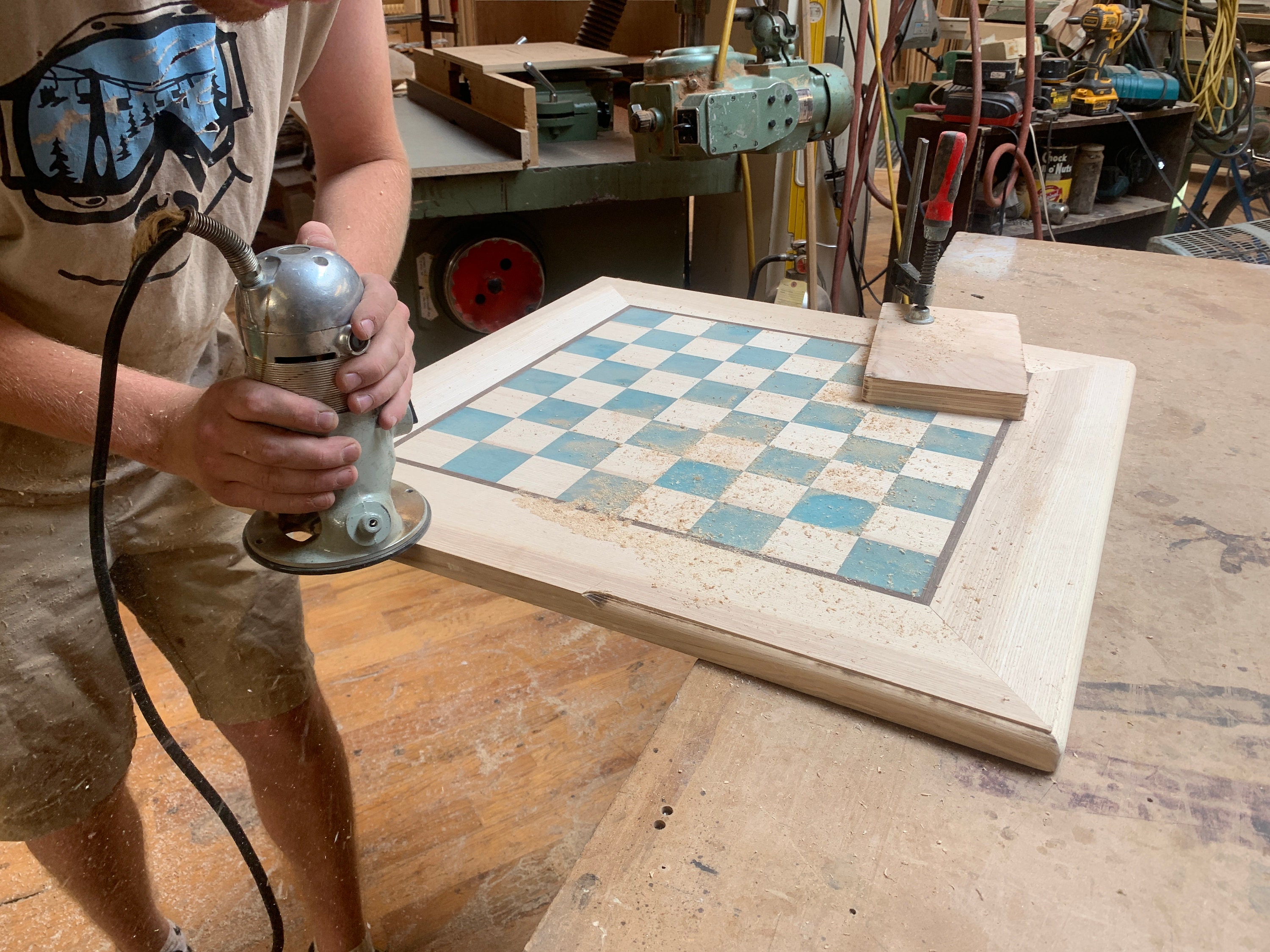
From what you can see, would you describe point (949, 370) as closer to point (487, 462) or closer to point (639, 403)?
point (639, 403)

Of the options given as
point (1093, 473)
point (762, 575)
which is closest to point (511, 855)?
point (762, 575)

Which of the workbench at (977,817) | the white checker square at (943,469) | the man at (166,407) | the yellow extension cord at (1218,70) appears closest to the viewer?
the workbench at (977,817)

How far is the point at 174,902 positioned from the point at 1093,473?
1339mm

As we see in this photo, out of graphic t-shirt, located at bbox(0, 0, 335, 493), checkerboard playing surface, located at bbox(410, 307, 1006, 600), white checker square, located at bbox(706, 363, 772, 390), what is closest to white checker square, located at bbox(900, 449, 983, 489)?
checkerboard playing surface, located at bbox(410, 307, 1006, 600)

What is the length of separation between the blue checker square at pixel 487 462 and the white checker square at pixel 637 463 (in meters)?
Answer: 0.08

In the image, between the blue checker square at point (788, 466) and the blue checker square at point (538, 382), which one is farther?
the blue checker square at point (538, 382)

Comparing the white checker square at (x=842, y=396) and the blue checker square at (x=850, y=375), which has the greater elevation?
the blue checker square at (x=850, y=375)

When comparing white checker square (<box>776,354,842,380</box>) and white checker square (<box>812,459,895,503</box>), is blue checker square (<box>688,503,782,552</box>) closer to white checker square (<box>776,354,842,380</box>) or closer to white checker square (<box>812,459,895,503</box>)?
white checker square (<box>812,459,895,503</box>)

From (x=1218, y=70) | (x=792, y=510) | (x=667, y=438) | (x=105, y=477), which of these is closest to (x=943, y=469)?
(x=792, y=510)

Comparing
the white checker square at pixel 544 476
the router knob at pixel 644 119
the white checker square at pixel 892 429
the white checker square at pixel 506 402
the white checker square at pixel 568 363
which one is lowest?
the white checker square at pixel 544 476

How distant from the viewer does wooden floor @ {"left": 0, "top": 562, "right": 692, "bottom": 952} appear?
125 cm

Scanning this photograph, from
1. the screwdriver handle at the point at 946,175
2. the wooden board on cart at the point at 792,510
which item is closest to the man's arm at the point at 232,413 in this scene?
the wooden board on cart at the point at 792,510

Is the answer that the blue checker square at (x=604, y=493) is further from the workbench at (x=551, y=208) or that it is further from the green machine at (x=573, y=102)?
the green machine at (x=573, y=102)

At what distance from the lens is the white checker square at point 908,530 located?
2.31ft
